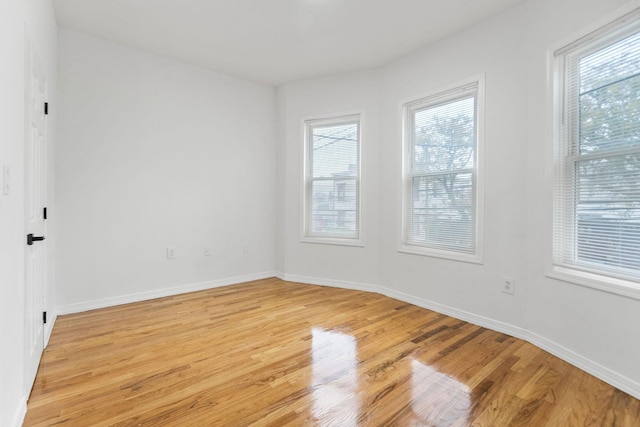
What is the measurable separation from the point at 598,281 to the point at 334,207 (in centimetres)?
272

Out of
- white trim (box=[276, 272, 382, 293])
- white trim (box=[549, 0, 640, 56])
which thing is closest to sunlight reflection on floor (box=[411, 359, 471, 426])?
white trim (box=[276, 272, 382, 293])

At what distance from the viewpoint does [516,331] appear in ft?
8.35

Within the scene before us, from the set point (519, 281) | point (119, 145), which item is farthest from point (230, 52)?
point (519, 281)

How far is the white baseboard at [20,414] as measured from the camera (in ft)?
4.62

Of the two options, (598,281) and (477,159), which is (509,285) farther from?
(477,159)

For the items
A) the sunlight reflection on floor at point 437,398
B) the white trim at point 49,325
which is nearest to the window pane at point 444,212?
the sunlight reflection on floor at point 437,398

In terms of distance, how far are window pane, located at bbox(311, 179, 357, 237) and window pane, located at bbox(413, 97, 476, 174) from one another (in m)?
0.96

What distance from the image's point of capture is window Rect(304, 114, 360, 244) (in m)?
3.98

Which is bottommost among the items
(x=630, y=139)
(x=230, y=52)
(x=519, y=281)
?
(x=519, y=281)

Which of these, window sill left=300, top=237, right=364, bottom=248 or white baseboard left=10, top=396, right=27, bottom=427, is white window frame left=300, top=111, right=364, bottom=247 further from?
white baseboard left=10, top=396, right=27, bottom=427

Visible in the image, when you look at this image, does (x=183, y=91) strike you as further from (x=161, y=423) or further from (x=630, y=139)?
(x=630, y=139)

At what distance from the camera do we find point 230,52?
343 cm

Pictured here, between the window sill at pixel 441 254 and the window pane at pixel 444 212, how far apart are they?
0.24 feet

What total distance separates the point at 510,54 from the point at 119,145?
3845 millimetres
